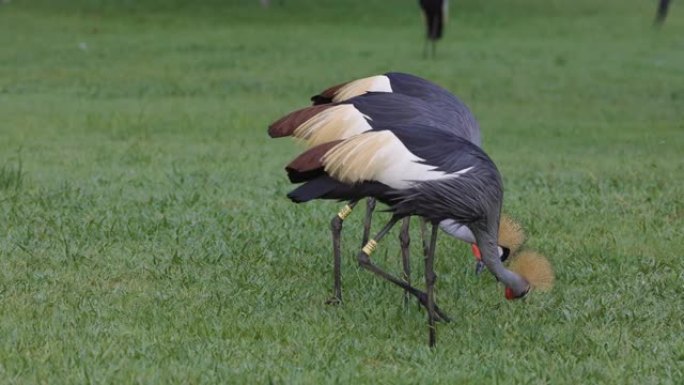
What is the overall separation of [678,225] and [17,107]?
32.0 ft

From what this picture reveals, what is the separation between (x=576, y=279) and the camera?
7.51m

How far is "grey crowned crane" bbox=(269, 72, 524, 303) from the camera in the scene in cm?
657

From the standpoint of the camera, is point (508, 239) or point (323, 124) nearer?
point (323, 124)

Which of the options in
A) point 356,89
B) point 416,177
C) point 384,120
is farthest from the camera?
point 356,89

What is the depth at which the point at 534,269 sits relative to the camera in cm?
651

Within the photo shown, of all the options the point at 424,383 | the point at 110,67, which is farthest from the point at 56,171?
the point at 110,67

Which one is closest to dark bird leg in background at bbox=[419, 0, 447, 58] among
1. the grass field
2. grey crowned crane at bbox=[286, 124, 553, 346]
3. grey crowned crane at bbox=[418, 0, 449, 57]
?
grey crowned crane at bbox=[418, 0, 449, 57]

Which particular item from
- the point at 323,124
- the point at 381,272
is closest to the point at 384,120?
the point at 323,124

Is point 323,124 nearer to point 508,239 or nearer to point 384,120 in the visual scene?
point 384,120

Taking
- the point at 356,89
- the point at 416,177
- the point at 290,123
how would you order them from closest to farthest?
the point at 416,177 < the point at 290,123 < the point at 356,89

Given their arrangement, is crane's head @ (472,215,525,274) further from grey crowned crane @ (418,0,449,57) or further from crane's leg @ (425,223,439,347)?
grey crowned crane @ (418,0,449,57)

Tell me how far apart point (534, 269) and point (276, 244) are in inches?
83.4

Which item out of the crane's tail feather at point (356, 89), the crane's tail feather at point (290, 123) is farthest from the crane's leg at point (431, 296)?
the crane's tail feather at point (356, 89)

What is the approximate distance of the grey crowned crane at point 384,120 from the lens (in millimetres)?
6570
